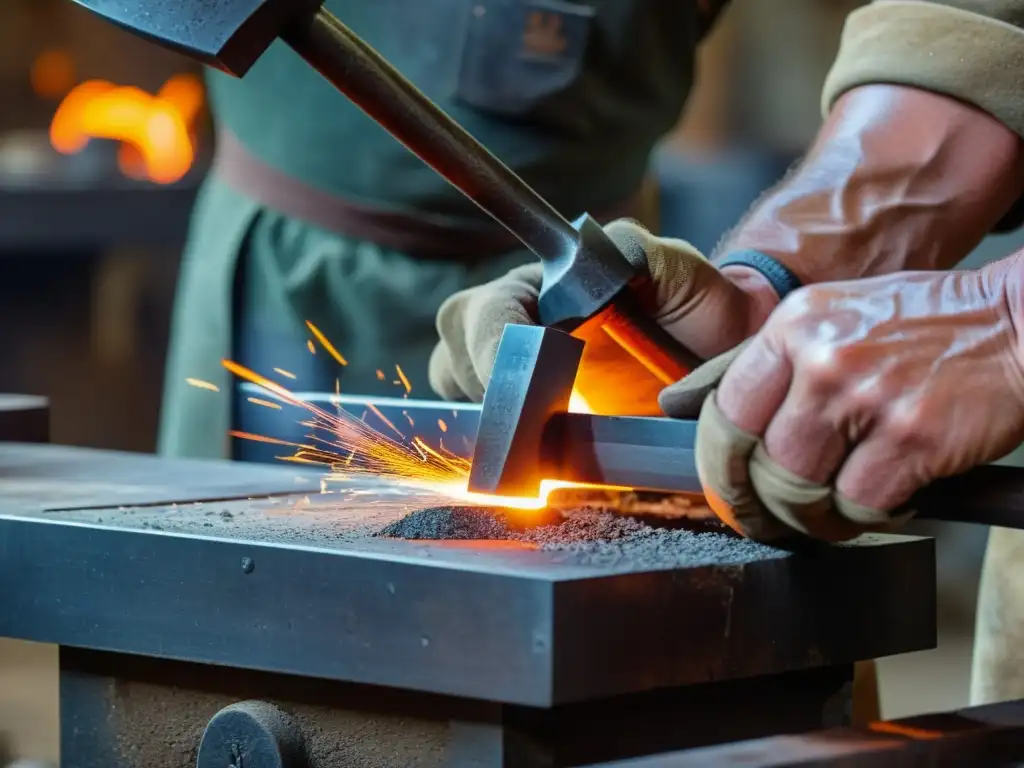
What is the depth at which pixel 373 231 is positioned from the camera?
204cm

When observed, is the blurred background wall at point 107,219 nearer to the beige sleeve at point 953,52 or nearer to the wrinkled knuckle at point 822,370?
the beige sleeve at point 953,52

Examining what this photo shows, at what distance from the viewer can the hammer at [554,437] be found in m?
1.05

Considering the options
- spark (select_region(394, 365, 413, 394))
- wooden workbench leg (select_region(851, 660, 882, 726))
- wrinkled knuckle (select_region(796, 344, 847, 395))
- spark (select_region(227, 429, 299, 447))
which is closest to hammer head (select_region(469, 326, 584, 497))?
wrinkled knuckle (select_region(796, 344, 847, 395))

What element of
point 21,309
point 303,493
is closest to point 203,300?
point 303,493

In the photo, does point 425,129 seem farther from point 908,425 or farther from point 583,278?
point 908,425

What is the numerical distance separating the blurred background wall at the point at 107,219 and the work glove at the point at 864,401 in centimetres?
275

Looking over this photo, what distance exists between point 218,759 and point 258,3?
1.72ft

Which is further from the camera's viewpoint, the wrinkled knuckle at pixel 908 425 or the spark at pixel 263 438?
the spark at pixel 263 438

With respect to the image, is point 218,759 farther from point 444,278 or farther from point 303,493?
point 444,278

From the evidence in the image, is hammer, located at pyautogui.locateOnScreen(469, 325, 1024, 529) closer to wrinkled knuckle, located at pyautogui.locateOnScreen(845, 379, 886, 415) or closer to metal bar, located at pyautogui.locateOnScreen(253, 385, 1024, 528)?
metal bar, located at pyautogui.locateOnScreen(253, 385, 1024, 528)

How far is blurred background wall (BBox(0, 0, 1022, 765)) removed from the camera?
394 cm

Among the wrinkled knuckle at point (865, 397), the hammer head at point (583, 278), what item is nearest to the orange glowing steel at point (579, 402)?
the hammer head at point (583, 278)

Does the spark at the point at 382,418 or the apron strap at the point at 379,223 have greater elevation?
the apron strap at the point at 379,223

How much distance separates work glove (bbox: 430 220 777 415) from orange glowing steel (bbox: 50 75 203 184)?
9.31 feet
